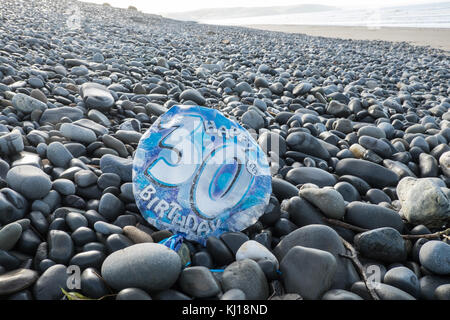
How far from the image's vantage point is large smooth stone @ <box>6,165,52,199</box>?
1.73 meters

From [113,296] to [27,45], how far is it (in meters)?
4.95

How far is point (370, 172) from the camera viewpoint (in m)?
2.53

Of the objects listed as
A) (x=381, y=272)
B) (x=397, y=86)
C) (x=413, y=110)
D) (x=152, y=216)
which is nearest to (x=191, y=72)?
(x=413, y=110)

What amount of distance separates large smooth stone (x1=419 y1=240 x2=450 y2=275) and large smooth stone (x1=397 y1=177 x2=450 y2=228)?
1.18ft

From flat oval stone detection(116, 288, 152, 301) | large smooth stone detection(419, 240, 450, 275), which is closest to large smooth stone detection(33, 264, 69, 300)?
flat oval stone detection(116, 288, 152, 301)

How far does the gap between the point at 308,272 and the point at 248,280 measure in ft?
0.82

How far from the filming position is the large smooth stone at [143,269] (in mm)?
1286

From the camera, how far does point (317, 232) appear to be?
5.36 ft

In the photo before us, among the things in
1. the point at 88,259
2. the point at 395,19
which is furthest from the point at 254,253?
the point at 395,19

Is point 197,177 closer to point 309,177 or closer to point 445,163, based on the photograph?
point 309,177

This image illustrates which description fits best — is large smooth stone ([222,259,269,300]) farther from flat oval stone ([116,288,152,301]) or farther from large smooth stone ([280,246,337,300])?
flat oval stone ([116,288,152,301])

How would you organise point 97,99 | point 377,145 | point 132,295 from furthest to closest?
point 97,99 → point 377,145 → point 132,295

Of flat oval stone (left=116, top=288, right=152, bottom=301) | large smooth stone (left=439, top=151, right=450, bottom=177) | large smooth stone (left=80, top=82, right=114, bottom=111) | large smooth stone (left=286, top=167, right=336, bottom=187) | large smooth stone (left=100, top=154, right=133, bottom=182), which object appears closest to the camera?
flat oval stone (left=116, top=288, right=152, bottom=301)
